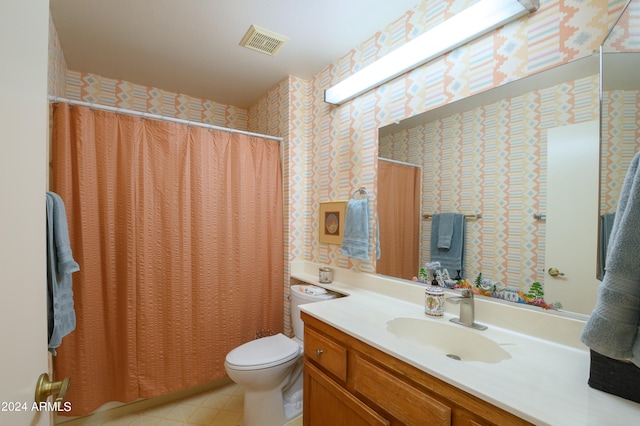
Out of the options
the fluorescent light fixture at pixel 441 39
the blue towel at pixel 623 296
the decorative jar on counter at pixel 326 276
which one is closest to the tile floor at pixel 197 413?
the decorative jar on counter at pixel 326 276

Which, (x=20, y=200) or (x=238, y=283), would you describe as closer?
(x=20, y=200)

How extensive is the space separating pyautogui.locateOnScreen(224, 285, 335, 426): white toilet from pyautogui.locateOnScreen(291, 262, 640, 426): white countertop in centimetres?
44

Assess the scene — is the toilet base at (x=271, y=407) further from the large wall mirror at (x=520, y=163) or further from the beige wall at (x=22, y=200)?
the beige wall at (x=22, y=200)

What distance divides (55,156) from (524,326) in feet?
7.99

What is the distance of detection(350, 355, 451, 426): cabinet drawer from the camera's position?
83cm

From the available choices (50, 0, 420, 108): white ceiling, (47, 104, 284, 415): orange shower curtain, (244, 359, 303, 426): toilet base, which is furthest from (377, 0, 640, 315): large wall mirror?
(47, 104, 284, 415): orange shower curtain

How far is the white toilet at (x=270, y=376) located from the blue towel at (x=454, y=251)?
75cm

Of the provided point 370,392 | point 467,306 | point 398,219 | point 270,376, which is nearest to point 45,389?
point 370,392

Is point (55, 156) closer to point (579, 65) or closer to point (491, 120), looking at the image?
point (491, 120)

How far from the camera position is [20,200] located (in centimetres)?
53

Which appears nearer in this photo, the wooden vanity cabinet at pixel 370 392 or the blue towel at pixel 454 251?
the wooden vanity cabinet at pixel 370 392

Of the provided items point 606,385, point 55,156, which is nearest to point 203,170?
point 55,156

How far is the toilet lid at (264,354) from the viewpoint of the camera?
1597 mm

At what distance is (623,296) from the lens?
608mm
